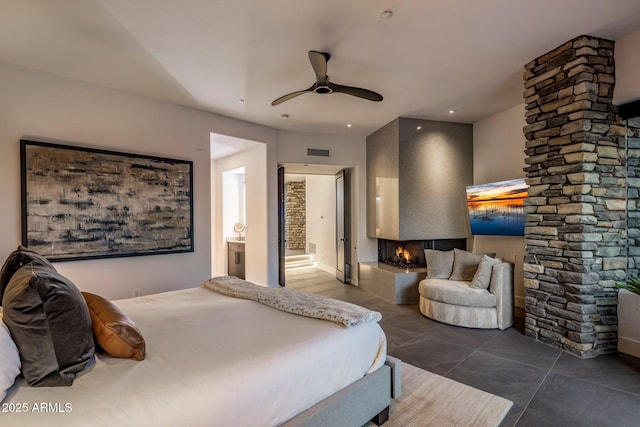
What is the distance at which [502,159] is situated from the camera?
16.0 feet

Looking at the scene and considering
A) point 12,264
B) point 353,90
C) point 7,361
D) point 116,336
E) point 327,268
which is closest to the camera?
point 7,361

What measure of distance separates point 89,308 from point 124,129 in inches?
116

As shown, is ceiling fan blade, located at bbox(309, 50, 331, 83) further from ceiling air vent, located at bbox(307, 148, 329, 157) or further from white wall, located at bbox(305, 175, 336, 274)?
white wall, located at bbox(305, 175, 336, 274)

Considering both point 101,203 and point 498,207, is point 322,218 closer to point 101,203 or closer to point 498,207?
point 498,207

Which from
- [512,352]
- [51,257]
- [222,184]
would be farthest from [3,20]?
[512,352]

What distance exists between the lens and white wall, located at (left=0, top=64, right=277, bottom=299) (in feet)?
10.3

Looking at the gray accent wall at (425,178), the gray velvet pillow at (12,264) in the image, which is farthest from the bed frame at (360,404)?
the gray accent wall at (425,178)

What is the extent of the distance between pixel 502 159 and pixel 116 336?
17.4ft

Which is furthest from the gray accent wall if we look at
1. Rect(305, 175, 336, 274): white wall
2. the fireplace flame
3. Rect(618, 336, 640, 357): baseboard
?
Rect(618, 336, 640, 357): baseboard

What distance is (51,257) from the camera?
3.31m

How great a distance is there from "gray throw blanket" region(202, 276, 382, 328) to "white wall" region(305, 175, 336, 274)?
4.79 meters

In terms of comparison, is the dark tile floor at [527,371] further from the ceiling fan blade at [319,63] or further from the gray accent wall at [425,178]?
the ceiling fan blade at [319,63]

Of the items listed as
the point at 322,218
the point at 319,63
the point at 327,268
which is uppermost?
the point at 319,63

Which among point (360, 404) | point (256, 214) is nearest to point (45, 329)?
point (360, 404)
